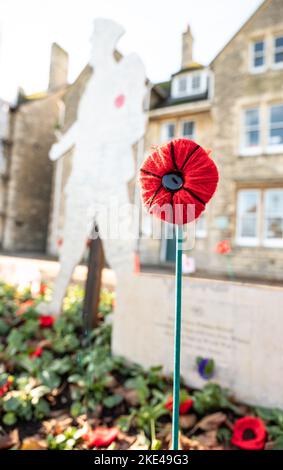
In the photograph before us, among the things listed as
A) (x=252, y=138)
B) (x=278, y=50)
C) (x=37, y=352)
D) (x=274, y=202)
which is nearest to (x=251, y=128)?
(x=252, y=138)

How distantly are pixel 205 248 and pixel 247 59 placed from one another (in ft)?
12.7

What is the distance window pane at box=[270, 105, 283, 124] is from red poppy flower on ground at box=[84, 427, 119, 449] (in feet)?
20.0

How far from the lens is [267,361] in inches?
63.2

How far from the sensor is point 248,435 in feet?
4.50

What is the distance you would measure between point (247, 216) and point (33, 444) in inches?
238

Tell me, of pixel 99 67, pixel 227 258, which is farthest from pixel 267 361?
pixel 227 258

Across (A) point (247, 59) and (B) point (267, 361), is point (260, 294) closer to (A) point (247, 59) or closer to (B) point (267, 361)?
(B) point (267, 361)

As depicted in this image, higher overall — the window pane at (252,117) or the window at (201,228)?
the window pane at (252,117)

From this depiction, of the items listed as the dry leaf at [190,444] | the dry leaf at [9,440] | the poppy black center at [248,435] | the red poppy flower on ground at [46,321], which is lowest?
the dry leaf at [9,440]

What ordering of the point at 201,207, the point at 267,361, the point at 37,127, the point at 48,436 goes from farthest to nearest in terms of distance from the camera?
the point at 37,127 → the point at 267,361 → the point at 48,436 → the point at 201,207

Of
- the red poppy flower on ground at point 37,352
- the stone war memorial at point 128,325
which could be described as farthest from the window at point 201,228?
the red poppy flower on ground at point 37,352

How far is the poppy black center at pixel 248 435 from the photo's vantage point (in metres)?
1.35

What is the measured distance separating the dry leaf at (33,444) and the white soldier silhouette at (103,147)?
43.1 inches

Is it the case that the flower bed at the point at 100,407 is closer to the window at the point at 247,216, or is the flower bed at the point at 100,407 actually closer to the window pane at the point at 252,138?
the window at the point at 247,216
